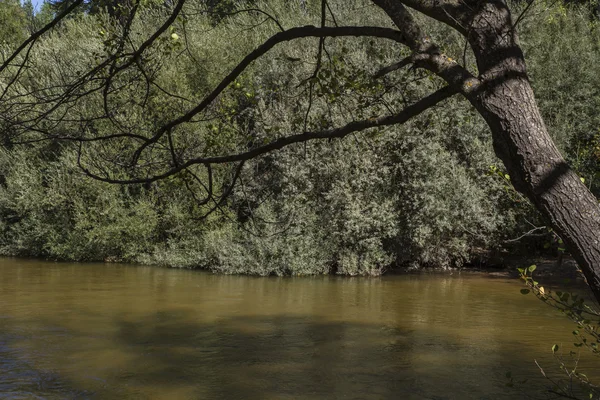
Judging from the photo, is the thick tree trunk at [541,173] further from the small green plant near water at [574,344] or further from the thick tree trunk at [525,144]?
the small green plant near water at [574,344]

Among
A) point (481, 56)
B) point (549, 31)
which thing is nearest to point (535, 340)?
point (481, 56)

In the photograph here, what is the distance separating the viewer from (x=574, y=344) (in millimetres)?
4496

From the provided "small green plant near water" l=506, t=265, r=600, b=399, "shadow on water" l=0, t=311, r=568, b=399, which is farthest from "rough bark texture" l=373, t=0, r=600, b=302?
"shadow on water" l=0, t=311, r=568, b=399

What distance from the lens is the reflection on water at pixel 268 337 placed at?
28.8 feet

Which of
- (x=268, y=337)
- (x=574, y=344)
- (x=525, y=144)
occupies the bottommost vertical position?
(x=268, y=337)

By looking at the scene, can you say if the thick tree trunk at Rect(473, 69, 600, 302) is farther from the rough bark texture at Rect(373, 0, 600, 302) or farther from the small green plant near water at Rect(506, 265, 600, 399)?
the small green plant near water at Rect(506, 265, 600, 399)

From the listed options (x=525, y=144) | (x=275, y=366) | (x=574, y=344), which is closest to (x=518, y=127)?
(x=525, y=144)

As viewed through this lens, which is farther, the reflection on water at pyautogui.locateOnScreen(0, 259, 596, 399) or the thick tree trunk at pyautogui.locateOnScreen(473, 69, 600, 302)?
the reflection on water at pyautogui.locateOnScreen(0, 259, 596, 399)

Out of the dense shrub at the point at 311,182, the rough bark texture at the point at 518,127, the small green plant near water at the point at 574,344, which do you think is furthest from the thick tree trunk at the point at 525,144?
the dense shrub at the point at 311,182

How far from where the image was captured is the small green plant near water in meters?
3.69

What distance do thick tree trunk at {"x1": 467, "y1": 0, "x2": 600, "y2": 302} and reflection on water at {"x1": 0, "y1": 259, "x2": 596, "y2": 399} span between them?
227 inches

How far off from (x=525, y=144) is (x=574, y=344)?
6.45 feet

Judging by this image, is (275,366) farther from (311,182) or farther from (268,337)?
(311,182)

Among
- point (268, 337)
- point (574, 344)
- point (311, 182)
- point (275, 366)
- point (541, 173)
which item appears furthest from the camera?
point (311, 182)
